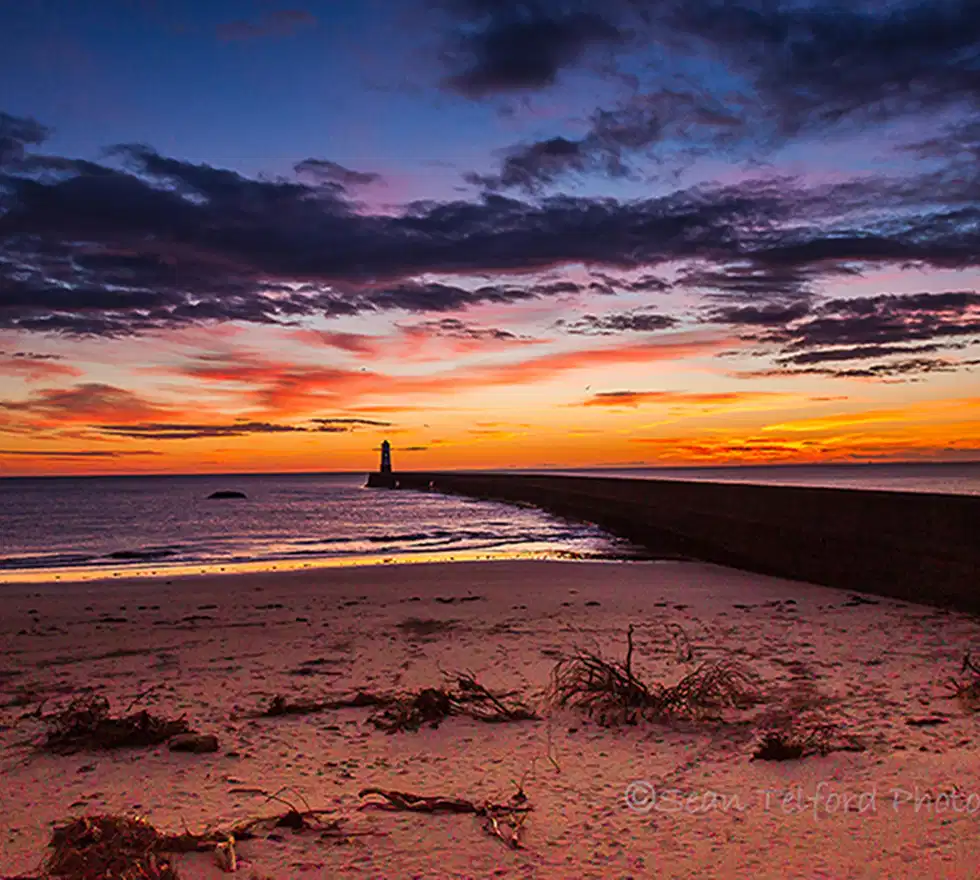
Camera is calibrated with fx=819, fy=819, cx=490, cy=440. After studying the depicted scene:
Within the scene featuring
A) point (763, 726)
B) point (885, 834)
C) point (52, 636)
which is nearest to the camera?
point (885, 834)

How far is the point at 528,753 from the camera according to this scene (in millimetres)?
4270

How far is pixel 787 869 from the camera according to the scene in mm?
2938

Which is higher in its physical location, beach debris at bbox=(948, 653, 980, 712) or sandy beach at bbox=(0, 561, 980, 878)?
beach debris at bbox=(948, 653, 980, 712)

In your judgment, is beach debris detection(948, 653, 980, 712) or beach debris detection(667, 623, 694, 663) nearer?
beach debris detection(948, 653, 980, 712)

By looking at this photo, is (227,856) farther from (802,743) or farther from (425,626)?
(425,626)

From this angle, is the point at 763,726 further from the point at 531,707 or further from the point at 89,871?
the point at 89,871

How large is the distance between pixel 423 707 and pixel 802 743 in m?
2.13

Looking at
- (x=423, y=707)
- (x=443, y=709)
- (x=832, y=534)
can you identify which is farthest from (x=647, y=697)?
(x=832, y=534)

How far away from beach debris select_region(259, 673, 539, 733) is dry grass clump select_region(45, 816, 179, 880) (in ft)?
5.70

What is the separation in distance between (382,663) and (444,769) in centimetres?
260

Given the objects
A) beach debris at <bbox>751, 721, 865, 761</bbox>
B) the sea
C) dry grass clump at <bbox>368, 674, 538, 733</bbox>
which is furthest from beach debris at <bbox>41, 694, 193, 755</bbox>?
the sea

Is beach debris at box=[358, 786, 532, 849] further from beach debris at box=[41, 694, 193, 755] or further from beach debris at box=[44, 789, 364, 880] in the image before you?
beach debris at box=[41, 694, 193, 755]

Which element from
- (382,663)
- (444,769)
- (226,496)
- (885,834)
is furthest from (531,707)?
(226,496)

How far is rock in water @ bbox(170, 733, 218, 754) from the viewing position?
4328 millimetres
